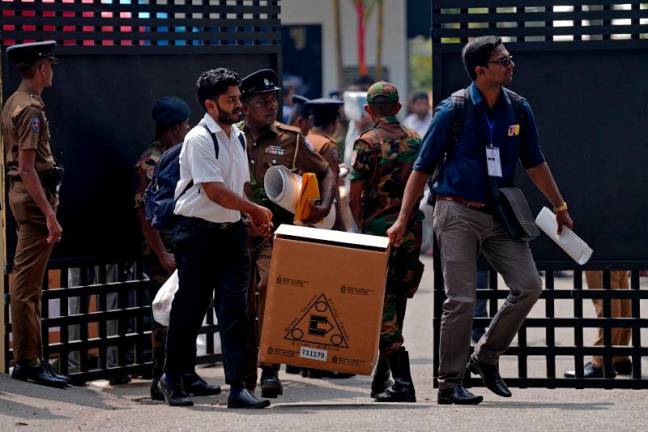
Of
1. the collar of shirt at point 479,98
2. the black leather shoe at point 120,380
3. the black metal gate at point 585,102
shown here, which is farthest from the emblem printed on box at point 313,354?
the black leather shoe at point 120,380

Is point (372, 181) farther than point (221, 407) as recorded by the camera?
Yes

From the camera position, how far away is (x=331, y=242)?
26.3 feet

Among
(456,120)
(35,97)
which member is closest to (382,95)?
(456,120)

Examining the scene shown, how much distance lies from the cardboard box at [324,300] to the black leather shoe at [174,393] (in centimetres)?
53

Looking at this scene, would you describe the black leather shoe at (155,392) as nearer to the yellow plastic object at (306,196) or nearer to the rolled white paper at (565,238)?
the yellow plastic object at (306,196)

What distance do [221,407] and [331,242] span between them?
43.3 inches

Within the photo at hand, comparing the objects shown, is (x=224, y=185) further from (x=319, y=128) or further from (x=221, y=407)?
(x=319, y=128)

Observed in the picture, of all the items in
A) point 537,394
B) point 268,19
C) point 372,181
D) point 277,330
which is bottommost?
point 537,394

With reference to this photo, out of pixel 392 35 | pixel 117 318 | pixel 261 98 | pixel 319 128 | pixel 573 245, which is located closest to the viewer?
pixel 573 245

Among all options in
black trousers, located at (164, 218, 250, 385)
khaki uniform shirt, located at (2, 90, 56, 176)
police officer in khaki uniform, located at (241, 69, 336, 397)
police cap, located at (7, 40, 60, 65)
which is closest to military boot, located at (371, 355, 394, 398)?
police officer in khaki uniform, located at (241, 69, 336, 397)

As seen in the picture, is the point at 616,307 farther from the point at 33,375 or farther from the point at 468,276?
the point at 33,375

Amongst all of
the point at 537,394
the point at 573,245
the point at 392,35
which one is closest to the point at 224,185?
the point at 573,245

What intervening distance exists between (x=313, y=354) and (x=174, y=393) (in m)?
0.81

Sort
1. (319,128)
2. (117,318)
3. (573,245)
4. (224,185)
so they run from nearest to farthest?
1. (224,185)
2. (573,245)
3. (117,318)
4. (319,128)
